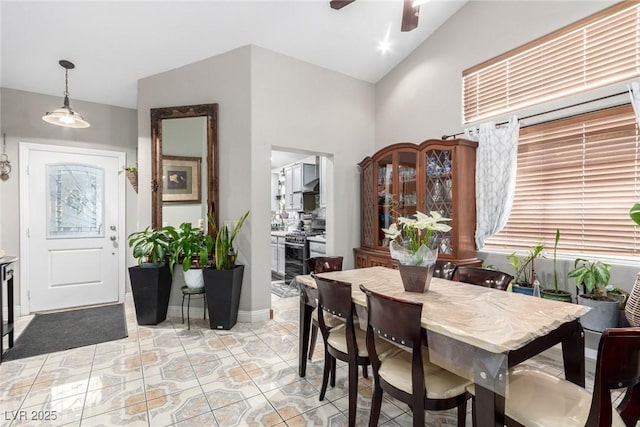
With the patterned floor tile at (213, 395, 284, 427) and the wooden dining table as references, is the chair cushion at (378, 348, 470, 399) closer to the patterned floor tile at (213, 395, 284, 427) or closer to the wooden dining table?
the wooden dining table

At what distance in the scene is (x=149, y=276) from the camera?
3.21 m

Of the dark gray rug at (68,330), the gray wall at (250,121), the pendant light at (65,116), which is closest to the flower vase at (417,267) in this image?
the gray wall at (250,121)

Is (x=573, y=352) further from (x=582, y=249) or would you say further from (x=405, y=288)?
(x=582, y=249)

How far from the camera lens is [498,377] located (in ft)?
3.72

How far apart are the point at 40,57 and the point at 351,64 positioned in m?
3.34

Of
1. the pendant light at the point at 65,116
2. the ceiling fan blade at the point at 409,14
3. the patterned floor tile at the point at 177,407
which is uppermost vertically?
the ceiling fan blade at the point at 409,14

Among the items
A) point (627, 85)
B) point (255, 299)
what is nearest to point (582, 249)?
point (627, 85)

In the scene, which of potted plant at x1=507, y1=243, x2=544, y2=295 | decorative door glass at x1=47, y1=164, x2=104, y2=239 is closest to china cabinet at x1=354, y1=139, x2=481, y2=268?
potted plant at x1=507, y1=243, x2=544, y2=295

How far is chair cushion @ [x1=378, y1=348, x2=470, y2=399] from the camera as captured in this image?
136 cm

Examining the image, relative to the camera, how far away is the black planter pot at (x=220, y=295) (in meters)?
3.11

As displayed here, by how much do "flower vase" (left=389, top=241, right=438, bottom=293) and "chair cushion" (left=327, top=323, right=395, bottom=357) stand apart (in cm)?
36

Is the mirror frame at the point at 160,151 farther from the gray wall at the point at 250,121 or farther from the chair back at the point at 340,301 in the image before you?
the chair back at the point at 340,301

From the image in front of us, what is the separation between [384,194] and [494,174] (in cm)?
123

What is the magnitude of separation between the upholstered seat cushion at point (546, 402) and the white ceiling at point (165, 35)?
3.28 m
